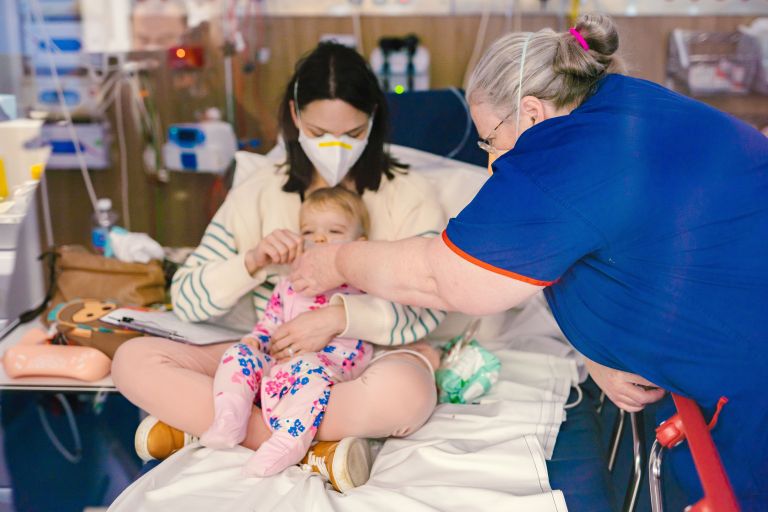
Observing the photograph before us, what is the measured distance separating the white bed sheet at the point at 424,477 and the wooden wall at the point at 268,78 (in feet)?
7.17

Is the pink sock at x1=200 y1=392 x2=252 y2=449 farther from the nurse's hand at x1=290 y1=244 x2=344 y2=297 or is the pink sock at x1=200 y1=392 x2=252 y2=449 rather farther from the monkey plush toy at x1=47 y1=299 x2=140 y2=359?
the monkey plush toy at x1=47 y1=299 x2=140 y2=359

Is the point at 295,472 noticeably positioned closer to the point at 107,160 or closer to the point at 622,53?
the point at 622,53

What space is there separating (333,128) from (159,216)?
2015mm

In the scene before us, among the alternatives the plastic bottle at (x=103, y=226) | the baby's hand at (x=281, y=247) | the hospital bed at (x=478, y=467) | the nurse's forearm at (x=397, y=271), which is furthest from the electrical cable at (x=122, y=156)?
the nurse's forearm at (x=397, y=271)

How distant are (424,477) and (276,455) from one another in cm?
30

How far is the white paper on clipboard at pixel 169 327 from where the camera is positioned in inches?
82.0

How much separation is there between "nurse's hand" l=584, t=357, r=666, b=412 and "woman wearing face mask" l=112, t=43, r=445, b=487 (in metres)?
0.43

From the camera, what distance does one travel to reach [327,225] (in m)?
→ 2.06

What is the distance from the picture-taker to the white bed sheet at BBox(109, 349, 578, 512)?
5.07ft

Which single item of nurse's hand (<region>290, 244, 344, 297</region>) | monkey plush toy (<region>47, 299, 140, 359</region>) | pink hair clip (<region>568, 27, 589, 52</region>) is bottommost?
monkey plush toy (<region>47, 299, 140, 359</region>)

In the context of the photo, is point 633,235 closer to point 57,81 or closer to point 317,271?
point 317,271

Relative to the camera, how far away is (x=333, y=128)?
6.86ft

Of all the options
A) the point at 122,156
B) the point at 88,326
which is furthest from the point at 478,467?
the point at 122,156

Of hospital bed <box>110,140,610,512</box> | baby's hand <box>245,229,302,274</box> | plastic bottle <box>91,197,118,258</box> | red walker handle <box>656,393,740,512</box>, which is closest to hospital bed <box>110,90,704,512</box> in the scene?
hospital bed <box>110,140,610,512</box>
